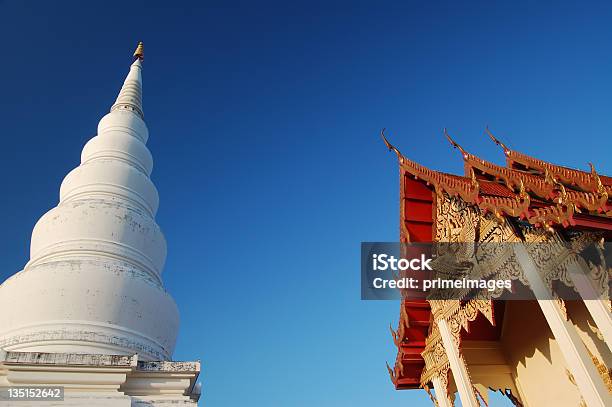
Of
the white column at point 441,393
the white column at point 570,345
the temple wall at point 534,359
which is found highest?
the temple wall at point 534,359

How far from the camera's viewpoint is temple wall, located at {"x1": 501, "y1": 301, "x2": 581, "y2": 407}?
9.32m

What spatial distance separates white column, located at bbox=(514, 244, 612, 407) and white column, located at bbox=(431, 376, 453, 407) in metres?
3.59

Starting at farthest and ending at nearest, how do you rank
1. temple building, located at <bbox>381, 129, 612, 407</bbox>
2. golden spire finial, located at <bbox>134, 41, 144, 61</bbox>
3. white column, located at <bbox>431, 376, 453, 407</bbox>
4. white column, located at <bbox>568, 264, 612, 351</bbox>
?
golden spire finial, located at <bbox>134, 41, 144, 61</bbox> → white column, located at <bbox>431, 376, 453, 407</bbox> → temple building, located at <bbox>381, 129, 612, 407</bbox> → white column, located at <bbox>568, 264, 612, 351</bbox>

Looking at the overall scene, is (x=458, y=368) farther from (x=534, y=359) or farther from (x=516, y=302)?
(x=516, y=302)

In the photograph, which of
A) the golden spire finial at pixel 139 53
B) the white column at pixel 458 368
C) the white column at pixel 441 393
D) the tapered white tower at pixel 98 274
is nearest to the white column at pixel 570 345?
the white column at pixel 458 368

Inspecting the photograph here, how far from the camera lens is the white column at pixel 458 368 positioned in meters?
7.81

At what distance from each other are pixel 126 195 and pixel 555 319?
7.88m

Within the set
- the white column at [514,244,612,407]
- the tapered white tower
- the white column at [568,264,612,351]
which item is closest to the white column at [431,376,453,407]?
the white column at [514,244,612,407]

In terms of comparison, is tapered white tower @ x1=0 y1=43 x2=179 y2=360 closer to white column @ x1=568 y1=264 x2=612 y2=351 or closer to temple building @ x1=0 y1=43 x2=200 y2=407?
temple building @ x1=0 y1=43 x2=200 y2=407

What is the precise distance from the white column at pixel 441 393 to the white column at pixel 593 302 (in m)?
4.12

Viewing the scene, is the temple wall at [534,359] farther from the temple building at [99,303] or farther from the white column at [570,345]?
the temple building at [99,303]

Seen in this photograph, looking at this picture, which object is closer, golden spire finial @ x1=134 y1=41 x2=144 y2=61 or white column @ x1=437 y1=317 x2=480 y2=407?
white column @ x1=437 y1=317 x2=480 y2=407

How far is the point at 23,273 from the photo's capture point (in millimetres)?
7770

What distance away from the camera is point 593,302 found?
5.64 m
